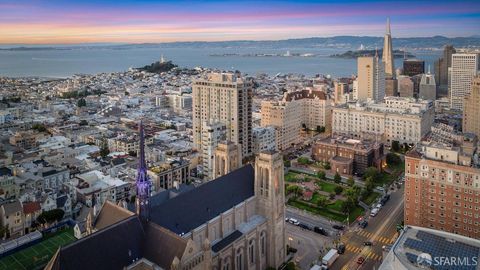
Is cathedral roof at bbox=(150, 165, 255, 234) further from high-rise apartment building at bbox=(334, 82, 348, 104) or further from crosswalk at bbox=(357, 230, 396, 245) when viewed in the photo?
high-rise apartment building at bbox=(334, 82, 348, 104)

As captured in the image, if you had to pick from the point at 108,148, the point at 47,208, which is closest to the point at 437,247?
the point at 47,208

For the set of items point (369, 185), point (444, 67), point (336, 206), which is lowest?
point (336, 206)

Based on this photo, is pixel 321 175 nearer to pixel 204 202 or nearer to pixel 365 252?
pixel 365 252

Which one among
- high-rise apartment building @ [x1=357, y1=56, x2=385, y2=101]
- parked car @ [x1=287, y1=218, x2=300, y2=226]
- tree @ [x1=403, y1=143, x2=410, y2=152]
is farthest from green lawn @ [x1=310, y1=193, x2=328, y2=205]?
high-rise apartment building @ [x1=357, y1=56, x2=385, y2=101]

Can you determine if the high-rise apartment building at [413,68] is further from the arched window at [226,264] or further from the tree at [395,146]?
the arched window at [226,264]

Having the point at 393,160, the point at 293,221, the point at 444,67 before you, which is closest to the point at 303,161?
the point at 393,160

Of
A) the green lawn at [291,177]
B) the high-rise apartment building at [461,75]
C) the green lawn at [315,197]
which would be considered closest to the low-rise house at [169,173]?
the green lawn at [291,177]
